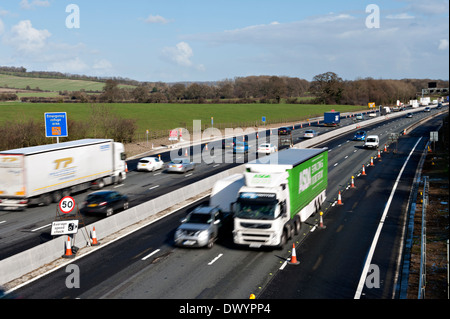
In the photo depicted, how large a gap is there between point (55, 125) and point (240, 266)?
3219cm

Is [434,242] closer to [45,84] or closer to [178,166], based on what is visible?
[178,166]

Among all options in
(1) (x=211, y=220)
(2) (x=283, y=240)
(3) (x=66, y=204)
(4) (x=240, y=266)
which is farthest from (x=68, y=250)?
(2) (x=283, y=240)

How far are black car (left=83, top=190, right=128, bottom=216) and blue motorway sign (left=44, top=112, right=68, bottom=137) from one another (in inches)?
792

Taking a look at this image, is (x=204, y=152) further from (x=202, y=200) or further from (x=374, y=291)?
(x=374, y=291)

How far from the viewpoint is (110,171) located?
3709 cm

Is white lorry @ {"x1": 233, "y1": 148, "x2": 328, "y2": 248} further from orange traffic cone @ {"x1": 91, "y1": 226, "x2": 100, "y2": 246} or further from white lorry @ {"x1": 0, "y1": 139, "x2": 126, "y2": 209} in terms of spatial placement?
white lorry @ {"x1": 0, "y1": 139, "x2": 126, "y2": 209}

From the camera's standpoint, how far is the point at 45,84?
6890 inches

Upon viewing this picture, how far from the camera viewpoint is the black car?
86.9 feet

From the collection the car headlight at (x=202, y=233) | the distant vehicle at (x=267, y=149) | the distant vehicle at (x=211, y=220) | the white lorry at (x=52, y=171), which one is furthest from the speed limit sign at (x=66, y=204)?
the distant vehicle at (x=267, y=149)

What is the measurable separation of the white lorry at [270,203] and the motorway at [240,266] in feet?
2.72

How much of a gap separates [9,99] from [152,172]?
3983 inches

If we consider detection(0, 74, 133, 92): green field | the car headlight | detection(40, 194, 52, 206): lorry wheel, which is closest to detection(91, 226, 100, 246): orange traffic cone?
the car headlight

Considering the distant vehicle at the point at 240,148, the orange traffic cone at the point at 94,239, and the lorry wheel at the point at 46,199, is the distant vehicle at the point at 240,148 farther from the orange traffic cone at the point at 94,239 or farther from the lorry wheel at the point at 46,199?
the orange traffic cone at the point at 94,239
